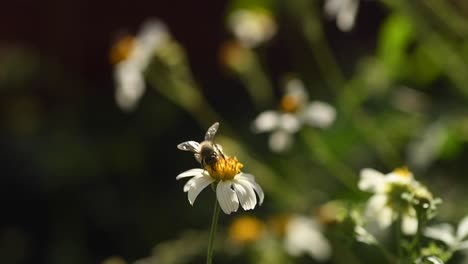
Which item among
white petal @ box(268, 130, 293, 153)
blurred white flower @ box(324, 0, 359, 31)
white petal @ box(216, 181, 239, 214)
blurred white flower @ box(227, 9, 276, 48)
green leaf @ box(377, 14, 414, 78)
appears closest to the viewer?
white petal @ box(216, 181, 239, 214)

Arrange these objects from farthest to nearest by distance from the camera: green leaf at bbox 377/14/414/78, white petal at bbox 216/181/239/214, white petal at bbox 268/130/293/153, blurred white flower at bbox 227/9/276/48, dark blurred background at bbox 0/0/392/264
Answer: dark blurred background at bbox 0/0/392/264, blurred white flower at bbox 227/9/276/48, green leaf at bbox 377/14/414/78, white petal at bbox 268/130/293/153, white petal at bbox 216/181/239/214

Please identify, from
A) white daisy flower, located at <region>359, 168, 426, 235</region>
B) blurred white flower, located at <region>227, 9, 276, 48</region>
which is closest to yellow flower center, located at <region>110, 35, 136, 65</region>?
blurred white flower, located at <region>227, 9, 276, 48</region>

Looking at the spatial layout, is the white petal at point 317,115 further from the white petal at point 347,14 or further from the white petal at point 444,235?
the white petal at point 444,235

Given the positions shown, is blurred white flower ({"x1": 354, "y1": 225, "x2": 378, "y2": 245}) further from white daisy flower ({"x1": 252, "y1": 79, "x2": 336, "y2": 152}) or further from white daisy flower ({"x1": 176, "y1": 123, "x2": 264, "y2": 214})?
white daisy flower ({"x1": 252, "y1": 79, "x2": 336, "y2": 152})

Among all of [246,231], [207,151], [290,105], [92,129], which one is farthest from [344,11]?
[92,129]

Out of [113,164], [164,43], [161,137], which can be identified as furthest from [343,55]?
[164,43]
